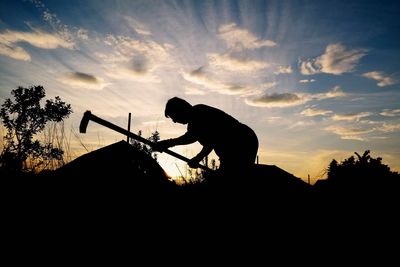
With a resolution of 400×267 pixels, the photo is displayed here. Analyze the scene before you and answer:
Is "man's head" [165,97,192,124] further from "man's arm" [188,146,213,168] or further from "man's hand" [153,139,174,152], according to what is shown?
"man's hand" [153,139,174,152]

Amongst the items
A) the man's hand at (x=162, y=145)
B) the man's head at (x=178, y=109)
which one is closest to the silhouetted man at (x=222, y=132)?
the man's head at (x=178, y=109)

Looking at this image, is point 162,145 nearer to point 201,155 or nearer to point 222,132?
point 201,155

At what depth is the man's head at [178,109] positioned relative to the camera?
4543mm

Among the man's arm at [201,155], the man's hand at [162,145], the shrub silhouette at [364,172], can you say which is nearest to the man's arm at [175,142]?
the man's hand at [162,145]

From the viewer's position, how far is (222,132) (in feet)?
14.7

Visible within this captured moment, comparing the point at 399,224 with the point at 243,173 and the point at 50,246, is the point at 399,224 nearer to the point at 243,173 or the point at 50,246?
the point at 243,173

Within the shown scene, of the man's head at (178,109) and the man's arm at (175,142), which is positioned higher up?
the man's head at (178,109)

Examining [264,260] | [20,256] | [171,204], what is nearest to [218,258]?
[264,260]

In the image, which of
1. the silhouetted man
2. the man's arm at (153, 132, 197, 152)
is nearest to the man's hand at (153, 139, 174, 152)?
the man's arm at (153, 132, 197, 152)

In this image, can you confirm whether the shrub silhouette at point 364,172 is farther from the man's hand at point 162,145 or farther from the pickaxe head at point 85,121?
the pickaxe head at point 85,121

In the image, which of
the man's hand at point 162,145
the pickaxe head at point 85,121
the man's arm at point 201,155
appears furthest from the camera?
the man's hand at point 162,145

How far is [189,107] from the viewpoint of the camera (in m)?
4.58

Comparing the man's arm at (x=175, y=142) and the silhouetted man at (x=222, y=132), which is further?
the man's arm at (x=175, y=142)

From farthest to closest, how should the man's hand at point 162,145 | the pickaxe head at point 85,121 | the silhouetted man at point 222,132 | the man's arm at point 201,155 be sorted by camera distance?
the man's hand at point 162,145, the pickaxe head at point 85,121, the man's arm at point 201,155, the silhouetted man at point 222,132
